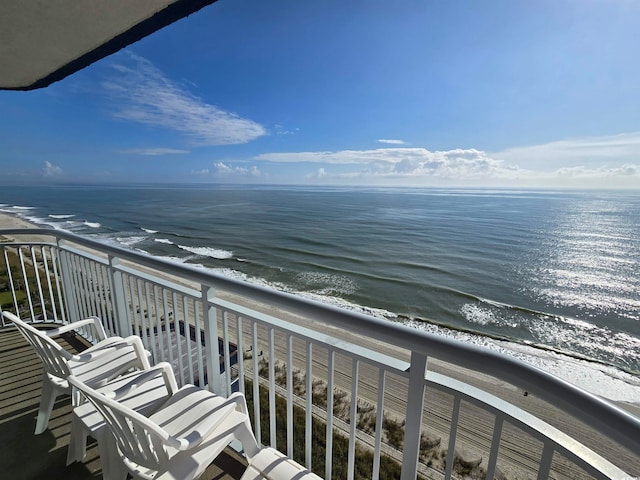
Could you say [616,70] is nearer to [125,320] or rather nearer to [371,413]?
[371,413]

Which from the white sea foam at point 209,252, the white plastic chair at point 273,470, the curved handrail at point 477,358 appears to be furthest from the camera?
the white sea foam at point 209,252

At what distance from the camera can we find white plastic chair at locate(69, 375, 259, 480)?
1.01 meters

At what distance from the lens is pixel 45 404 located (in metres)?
1.85

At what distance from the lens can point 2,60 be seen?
1.99 meters

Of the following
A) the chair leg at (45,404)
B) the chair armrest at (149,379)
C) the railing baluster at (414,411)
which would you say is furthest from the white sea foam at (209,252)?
the railing baluster at (414,411)

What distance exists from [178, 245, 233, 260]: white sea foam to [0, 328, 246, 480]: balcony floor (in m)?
17.1

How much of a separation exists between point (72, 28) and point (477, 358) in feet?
8.05

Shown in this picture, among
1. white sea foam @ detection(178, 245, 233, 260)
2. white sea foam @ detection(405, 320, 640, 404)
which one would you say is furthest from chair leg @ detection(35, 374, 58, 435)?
white sea foam @ detection(178, 245, 233, 260)

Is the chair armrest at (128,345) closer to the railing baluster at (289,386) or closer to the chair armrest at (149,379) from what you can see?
the chair armrest at (149,379)

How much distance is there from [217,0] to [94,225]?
122 ft

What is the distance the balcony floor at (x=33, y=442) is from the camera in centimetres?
163

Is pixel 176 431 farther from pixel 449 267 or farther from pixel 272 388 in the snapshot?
pixel 449 267

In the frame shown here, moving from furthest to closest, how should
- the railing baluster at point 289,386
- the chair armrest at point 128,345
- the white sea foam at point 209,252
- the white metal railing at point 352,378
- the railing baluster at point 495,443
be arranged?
1. the white sea foam at point 209,252
2. the chair armrest at point 128,345
3. the railing baluster at point 289,386
4. the railing baluster at point 495,443
5. the white metal railing at point 352,378

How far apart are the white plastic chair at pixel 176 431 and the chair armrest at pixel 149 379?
2cm
